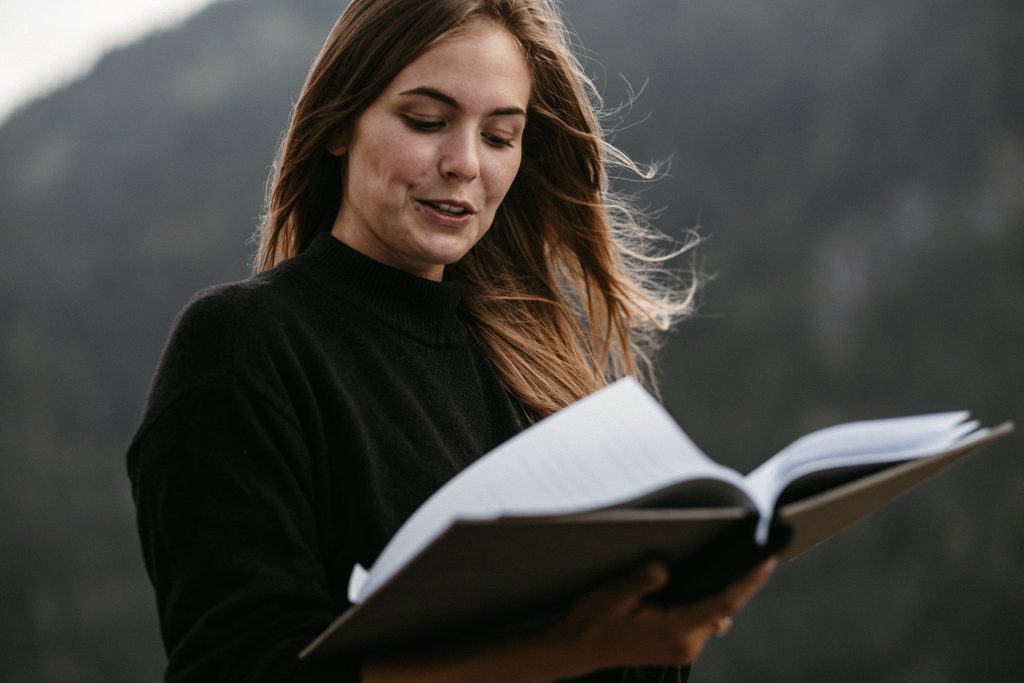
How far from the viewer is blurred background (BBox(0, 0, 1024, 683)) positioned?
27.0ft

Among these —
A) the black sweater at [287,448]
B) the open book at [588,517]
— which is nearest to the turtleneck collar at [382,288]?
the black sweater at [287,448]

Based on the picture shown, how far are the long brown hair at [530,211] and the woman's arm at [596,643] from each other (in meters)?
0.54

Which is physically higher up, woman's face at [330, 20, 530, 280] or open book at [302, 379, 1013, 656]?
woman's face at [330, 20, 530, 280]

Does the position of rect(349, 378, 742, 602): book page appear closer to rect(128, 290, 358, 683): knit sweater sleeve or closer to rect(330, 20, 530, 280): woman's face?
rect(128, 290, 358, 683): knit sweater sleeve

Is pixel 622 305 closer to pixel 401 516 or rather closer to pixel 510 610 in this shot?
pixel 401 516

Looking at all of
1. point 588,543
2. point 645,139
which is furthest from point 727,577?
point 645,139

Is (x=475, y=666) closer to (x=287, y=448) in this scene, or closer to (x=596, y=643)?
(x=596, y=643)

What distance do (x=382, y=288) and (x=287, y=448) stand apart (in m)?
0.30

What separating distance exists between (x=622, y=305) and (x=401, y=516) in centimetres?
72

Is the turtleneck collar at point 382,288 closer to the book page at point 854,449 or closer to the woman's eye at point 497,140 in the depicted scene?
the woman's eye at point 497,140

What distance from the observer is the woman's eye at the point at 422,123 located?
1204mm

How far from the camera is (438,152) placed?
1204 millimetres

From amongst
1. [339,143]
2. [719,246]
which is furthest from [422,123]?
[719,246]

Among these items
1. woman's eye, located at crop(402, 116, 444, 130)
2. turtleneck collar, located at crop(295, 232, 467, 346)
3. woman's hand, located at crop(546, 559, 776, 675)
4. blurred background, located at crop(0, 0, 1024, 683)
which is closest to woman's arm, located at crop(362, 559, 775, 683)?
woman's hand, located at crop(546, 559, 776, 675)
